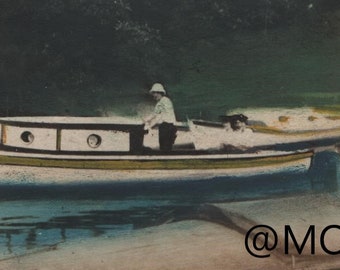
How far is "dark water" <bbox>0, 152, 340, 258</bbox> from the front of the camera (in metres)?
4.72

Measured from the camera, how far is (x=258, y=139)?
4918 mm

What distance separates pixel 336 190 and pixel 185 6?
1.94m

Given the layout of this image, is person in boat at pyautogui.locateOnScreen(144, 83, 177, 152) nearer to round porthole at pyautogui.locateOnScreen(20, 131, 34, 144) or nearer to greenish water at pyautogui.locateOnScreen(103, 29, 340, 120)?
greenish water at pyautogui.locateOnScreen(103, 29, 340, 120)

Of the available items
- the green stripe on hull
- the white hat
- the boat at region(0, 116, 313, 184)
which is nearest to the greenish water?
the white hat

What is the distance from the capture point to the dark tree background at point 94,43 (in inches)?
185

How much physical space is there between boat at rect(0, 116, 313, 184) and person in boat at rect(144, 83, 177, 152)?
7 centimetres

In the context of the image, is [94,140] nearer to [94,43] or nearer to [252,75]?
[94,43]

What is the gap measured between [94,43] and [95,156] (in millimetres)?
888

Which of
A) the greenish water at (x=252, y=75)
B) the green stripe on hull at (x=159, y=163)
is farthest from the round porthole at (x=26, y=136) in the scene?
the greenish water at (x=252, y=75)

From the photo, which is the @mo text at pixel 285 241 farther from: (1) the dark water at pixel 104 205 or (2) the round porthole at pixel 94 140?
(2) the round porthole at pixel 94 140

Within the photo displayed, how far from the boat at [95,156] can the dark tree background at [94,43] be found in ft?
0.47

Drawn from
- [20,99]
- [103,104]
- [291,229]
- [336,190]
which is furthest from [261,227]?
[20,99]

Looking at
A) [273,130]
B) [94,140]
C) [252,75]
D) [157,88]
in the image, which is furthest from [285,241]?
[94,140]

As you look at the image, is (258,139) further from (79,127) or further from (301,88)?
(79,127)
